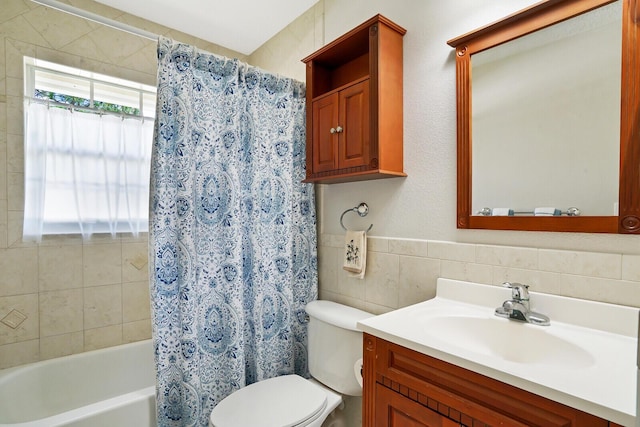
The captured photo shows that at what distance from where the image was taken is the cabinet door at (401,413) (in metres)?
0.83

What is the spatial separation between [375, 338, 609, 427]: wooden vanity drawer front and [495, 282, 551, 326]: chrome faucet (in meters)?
0.37

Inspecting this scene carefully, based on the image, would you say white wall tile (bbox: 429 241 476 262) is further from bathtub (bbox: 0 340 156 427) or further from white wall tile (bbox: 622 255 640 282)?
bathtub (bbox: 0 340 156 427)

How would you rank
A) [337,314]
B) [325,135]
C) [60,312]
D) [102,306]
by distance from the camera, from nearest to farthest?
[337,314], [325,135], [60,312], [102,306]

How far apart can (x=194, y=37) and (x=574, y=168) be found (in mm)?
2547

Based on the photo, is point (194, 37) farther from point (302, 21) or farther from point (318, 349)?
point (318, 349)

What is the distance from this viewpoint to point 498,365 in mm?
711

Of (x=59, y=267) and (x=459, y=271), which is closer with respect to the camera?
(x=459, y=271)

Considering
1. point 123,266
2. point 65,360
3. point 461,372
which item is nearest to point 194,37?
point 123,266

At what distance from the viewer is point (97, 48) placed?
198 centimetres

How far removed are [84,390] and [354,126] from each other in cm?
215

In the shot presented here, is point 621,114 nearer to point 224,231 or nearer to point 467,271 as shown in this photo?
point 467,271

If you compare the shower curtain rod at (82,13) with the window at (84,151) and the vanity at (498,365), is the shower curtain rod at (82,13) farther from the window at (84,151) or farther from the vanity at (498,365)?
the vanity at (498,365)

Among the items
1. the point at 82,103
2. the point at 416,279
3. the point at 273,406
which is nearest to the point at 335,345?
the point at 273,406

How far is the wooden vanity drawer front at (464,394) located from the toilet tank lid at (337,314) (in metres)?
0.45
